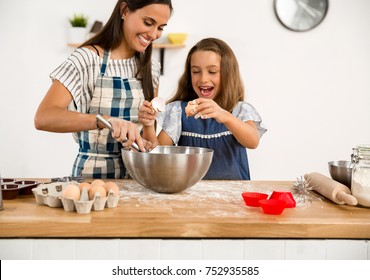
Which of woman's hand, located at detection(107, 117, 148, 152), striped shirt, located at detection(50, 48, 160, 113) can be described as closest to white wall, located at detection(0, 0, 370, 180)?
striped shirt, located at detection(50, 48, 160, 113)

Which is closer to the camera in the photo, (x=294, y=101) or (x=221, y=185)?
(x=221, y=185)

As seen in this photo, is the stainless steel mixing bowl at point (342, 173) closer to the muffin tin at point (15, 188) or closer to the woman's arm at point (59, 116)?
the woman's arm at point (59, 116)

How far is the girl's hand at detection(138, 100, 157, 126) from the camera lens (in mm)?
1693

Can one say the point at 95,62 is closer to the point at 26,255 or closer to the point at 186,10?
the point at 26,255

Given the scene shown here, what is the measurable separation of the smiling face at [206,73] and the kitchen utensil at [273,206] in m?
0.98

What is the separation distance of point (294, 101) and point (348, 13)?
797mm

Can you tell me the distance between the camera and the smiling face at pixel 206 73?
210 cm

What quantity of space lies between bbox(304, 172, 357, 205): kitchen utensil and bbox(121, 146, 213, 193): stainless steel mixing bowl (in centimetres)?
36

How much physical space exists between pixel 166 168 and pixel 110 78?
594mm

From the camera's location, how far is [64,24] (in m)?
3.66

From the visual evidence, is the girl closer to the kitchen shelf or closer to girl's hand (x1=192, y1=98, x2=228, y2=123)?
girl's hand (x1=192, y1=98, x2=228, y2=123)

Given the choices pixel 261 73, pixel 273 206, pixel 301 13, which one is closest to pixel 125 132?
pixel 273 206

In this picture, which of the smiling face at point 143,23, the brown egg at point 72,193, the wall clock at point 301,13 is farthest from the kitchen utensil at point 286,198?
the wall clock at point 301,13
